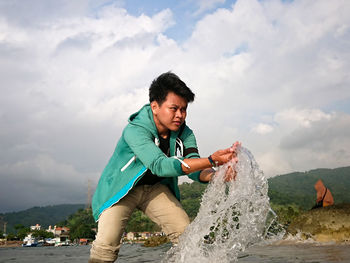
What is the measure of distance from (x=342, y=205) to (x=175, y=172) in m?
12.5

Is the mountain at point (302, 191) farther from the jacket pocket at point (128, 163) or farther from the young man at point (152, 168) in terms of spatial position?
the jacket pocket at point (128, 163)

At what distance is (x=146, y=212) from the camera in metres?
3.75

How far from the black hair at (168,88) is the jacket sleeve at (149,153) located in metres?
0.39

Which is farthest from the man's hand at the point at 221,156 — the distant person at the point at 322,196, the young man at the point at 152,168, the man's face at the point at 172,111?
the distant person at the point at 322,196

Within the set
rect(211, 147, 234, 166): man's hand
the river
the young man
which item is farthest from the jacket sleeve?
the river

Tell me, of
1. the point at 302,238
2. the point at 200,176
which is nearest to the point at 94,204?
the point at 200,176

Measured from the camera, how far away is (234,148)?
298cm

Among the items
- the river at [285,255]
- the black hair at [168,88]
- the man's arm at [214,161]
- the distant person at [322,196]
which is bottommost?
the river at [285,255]

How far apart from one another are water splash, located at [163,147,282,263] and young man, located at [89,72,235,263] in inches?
10.1

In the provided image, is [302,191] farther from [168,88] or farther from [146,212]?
[168,88]

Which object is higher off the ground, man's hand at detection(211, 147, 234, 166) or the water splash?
man's hand at detection(211, 147, 234, 166)

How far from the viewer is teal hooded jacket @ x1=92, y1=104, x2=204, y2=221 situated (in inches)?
119

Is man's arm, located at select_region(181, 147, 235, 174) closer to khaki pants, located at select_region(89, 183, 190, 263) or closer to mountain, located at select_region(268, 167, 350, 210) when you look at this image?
khaki pants, located at select_region(89, 183, 190, 263)

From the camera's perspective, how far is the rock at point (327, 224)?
12344 mm
